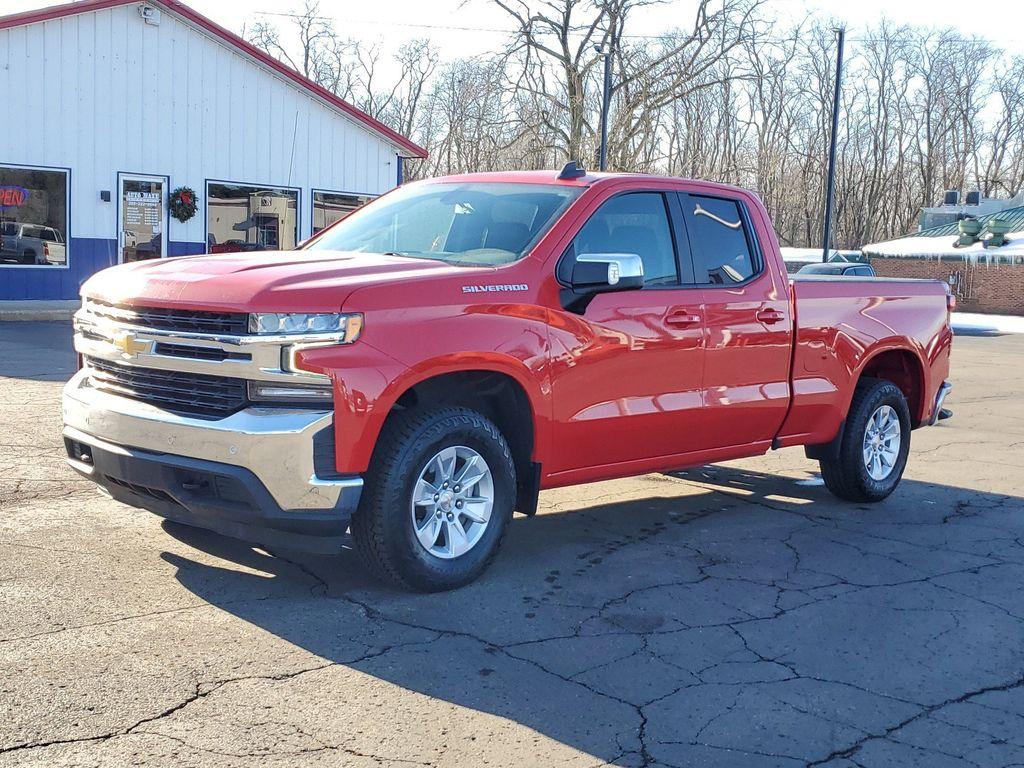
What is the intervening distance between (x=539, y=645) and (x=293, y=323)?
165 cm

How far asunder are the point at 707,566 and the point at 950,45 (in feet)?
220

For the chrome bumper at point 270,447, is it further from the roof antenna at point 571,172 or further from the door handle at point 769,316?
the door handle at point 769,316

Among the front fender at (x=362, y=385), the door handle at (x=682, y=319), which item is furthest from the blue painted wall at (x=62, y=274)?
the front fender at (x=362, y=385)

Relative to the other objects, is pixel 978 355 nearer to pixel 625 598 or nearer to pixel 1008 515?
pixel 1008 515

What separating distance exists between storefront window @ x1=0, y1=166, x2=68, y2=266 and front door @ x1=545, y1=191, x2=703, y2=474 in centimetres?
1754

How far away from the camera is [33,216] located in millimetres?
20969

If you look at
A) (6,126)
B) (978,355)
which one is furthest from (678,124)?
(6,126)

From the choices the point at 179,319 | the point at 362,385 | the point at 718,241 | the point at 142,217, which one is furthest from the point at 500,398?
the point at 142,217

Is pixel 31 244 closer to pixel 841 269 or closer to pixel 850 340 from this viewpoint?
pixel 841 269

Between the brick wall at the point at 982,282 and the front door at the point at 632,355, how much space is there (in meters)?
35.4

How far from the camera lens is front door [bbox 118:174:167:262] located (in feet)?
72.7

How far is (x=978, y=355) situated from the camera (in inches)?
864

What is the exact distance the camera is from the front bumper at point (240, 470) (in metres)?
4.60

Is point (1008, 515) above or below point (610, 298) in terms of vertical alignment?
below
